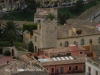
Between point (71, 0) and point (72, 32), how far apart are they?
189ft

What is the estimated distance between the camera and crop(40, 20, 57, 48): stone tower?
76.4 metres

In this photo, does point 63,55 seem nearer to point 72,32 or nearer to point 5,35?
point 72,32

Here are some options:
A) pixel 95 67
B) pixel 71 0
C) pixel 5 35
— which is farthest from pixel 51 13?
pixel 95 67

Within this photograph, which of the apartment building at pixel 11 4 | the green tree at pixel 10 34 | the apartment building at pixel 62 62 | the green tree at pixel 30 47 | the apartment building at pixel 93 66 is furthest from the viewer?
the apartment building at pixel 11 4

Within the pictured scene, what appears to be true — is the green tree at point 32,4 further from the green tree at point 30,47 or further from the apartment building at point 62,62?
the apartment building at point 62,62

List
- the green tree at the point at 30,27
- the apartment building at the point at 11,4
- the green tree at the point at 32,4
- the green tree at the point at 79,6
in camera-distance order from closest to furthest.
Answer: the green tree at the point at 30,27 < the green tree at the point at 32,4 < the apartment building at the point at 11,4 < the green tree at the point at 79,6

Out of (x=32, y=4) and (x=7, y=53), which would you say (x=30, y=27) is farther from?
(x=32, y=4)

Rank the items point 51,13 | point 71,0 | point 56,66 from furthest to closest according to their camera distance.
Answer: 1. point 71,0
2. point 51,13
3. point 56,66

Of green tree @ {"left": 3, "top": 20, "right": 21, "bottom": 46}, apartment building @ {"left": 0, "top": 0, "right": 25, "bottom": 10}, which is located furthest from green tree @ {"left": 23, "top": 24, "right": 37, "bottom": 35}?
apartment building @ {"left": 0, "top": 0, "right": 25, "bottom": 10}

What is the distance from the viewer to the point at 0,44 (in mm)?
82875

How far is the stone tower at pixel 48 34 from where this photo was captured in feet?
251

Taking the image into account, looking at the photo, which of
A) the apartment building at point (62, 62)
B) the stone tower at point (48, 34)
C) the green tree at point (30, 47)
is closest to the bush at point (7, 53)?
the green tree at point (30, 47)

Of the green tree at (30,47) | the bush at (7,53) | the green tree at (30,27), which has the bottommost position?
the bush at (7,53)

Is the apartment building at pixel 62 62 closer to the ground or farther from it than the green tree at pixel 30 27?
closer to the ground
